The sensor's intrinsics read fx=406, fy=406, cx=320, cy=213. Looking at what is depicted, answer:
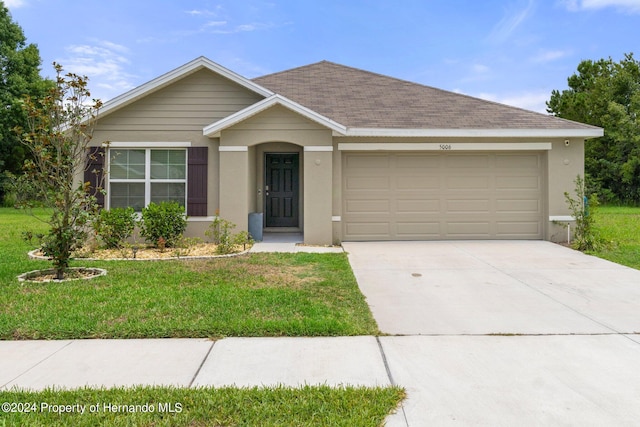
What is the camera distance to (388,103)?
11734mm

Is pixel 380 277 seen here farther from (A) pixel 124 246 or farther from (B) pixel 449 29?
(B) pixel 449 29

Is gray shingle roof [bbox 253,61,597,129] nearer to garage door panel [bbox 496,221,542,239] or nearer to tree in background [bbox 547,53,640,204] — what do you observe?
garage door panel [bbox 496,221,542,239]

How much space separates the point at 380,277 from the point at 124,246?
5.90 metres

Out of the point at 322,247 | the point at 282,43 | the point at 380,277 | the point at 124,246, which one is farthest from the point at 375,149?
the point at 282,43

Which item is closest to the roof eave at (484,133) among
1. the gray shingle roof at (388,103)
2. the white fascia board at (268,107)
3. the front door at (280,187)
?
the gray shingle roof at (388,103)

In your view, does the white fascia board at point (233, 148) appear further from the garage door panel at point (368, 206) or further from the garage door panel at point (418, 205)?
the garage door panel at point (418, 205)

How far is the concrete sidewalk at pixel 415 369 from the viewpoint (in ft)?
9.04

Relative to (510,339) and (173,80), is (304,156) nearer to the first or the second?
(173,80)

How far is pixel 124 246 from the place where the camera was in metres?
9.10

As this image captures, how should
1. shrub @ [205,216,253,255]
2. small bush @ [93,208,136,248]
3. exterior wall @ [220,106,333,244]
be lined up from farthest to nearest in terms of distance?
exterior wall @ [220,106,333,244] < small bush @ [93,208,136,248] < shrub @ [205,216,253,255]

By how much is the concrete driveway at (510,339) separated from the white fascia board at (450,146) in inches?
143

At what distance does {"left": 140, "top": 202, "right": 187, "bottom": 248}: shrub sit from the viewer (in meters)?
9.05

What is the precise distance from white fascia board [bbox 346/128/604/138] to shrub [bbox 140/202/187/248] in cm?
465

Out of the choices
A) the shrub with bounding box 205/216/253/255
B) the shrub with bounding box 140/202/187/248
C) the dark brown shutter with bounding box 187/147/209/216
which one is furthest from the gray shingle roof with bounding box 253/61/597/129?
the shrub with bounding box 140/202/187/248
